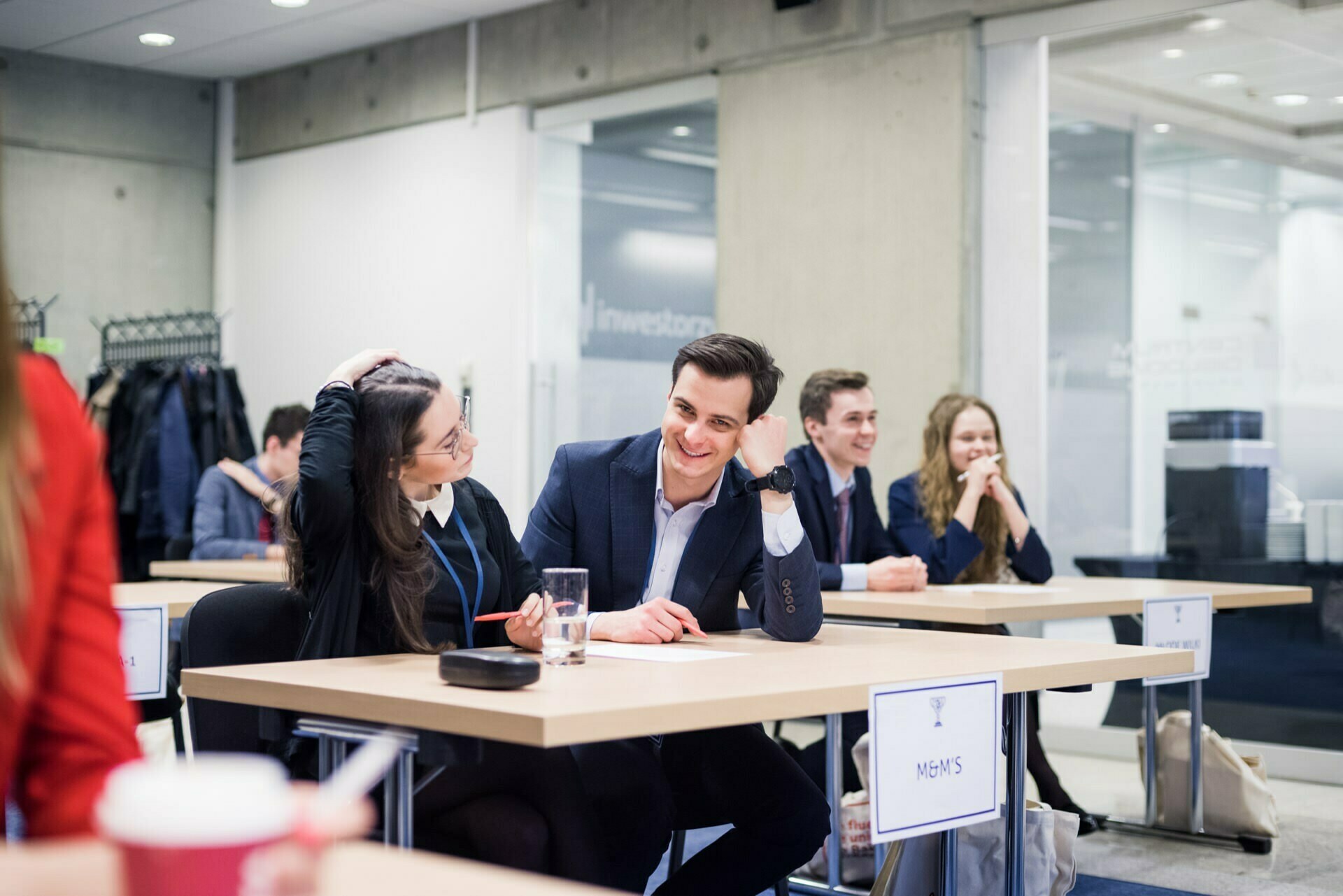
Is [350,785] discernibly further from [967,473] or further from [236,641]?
[967,473]

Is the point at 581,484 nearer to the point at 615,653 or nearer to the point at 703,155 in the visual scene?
the point at 615,653

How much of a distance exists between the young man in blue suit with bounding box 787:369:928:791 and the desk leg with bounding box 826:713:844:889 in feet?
1.75

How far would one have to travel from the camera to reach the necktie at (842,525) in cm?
414

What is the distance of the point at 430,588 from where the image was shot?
231cm

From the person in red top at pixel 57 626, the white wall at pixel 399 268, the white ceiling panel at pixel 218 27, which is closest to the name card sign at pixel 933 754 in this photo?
the person in red top at pixel 57 626

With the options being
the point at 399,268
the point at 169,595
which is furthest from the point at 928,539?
the point at 399,268

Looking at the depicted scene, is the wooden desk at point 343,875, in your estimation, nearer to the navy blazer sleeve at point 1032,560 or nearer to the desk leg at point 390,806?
the desk leg at point 390,806

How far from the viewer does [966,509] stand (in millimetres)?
4238

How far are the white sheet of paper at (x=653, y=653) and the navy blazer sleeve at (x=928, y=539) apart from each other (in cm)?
200

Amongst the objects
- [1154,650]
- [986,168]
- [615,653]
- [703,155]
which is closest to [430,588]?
[615,653]

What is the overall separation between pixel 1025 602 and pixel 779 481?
1.23 meters

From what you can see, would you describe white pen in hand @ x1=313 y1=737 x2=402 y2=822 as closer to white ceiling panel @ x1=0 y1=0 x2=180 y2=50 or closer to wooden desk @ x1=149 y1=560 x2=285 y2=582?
wooden desk @ x1=149 y1=560 x2=285 y2=582

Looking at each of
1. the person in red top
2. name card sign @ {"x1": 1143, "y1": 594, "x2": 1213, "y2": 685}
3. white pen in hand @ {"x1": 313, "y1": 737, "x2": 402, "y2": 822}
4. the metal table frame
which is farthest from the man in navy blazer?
white pen in hand @ {"x1": 313, "y1": 737, "x2": 402, "y2": 822}

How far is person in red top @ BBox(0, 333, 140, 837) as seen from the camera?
93 cm
